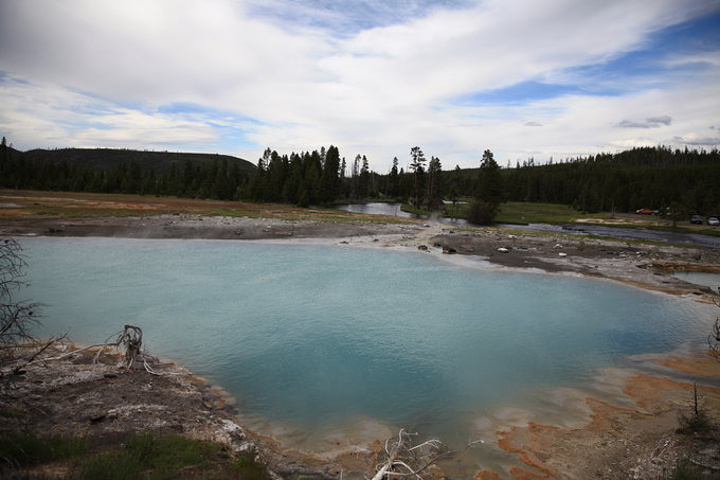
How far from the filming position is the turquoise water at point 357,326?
1059 centimetres

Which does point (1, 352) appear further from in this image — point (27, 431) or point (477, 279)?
point (477, 279)

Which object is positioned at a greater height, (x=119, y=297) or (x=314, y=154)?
(x=314, y=154)

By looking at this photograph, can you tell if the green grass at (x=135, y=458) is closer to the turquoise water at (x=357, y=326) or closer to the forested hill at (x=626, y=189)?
the turquoise water at (x=357, y=326)

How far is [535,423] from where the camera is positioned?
9156 mm

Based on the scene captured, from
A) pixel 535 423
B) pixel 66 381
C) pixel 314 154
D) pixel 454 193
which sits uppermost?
pixel 314 154

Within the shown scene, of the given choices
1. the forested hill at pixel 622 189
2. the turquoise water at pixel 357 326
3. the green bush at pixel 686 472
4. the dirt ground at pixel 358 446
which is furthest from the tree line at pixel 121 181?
the green bush at pixel 686 472

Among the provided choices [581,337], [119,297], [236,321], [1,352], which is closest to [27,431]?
[1,352]

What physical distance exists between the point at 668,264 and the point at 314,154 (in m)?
72.4

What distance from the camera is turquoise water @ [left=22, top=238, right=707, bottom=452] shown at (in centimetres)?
1059

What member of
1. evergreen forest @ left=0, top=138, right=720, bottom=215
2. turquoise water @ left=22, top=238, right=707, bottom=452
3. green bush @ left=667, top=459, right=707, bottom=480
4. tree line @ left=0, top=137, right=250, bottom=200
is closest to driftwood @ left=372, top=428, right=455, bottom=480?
turquoise water @ left=22, top=238, right=707, bottom=452

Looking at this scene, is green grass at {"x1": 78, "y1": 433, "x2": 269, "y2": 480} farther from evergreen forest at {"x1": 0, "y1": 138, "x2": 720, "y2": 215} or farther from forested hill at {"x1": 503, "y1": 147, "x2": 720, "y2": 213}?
forested hill at {"x1": 503, "y1": 147, "x2": 720, "y2": 213}

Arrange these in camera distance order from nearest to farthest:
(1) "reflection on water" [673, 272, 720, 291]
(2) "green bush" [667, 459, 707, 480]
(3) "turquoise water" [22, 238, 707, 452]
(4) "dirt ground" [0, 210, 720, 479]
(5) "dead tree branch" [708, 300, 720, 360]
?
(2) "green bush" [667, 459, 707, 480] < (4) "dirt ground" [0, 210, 720, 479] < (5) "dead tree branch" [708, 300, 720, 360] < (3) "turquoise water" [22, 238, 707, 452] < (1) "reflection on water" [673, 272, 720, 291]

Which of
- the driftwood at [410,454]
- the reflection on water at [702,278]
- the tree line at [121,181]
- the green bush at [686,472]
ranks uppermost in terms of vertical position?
the tree line at [121,181]

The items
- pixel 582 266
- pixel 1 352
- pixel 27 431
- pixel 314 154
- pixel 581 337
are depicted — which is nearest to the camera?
pixel 27 431
